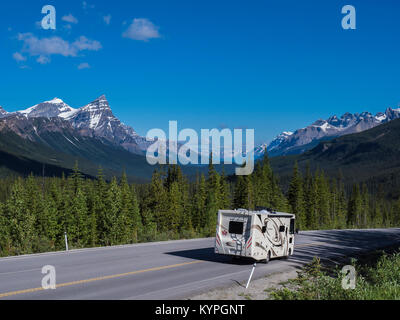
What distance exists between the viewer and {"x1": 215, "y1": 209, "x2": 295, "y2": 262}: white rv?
1634cm

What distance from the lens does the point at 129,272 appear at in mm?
13922

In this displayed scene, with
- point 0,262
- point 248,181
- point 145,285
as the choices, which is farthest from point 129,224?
point 145,285

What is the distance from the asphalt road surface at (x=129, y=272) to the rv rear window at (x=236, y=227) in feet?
4.87

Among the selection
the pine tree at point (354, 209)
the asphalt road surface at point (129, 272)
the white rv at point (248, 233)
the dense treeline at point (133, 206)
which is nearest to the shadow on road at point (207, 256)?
the asphalt road surface at point (129, 272)

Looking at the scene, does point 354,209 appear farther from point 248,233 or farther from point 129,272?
point 129,272

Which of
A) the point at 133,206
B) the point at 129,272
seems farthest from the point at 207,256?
the point at 133,206

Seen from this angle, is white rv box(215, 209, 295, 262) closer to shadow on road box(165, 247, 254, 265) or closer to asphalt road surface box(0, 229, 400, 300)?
asphalt road surface box(0, 229, 400, 300)

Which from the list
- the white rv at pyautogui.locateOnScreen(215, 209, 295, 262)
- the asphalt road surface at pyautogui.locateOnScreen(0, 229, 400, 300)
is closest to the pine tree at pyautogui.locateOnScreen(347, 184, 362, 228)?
the asphalt road surface at pyautogui.locateOnScreen(0, 229, 400, 300)

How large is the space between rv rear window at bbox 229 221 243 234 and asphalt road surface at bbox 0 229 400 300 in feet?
4.87

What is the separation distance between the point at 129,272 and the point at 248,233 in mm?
5302
